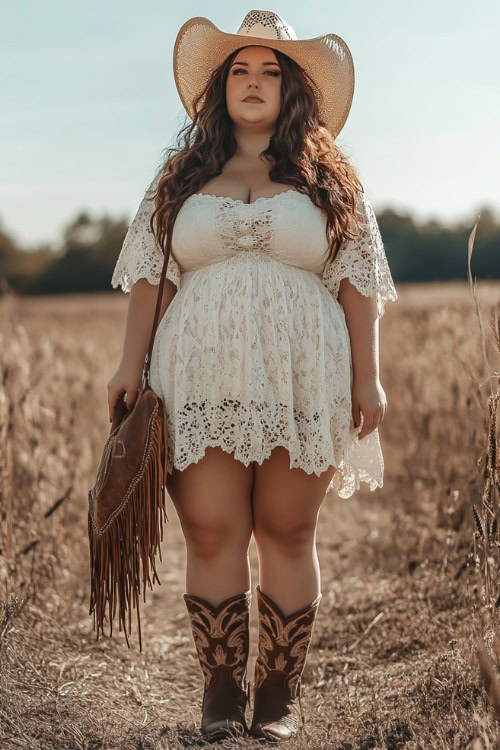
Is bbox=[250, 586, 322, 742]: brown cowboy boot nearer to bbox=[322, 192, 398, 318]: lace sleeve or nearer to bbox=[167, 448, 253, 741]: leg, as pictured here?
bbox=[167, 448, 253, 741]: leg

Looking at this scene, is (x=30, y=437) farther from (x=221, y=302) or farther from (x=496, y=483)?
(x=496, y=483)

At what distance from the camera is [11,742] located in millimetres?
2428

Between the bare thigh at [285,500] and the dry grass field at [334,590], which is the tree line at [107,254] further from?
the bare thigh at [285,500]

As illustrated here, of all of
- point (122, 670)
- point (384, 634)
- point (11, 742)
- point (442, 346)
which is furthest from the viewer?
point (442, 346)

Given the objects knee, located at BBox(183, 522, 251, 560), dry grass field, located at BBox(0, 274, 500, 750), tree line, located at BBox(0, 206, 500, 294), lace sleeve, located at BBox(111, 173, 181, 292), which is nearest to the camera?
dry grass field, located at BBox(0, 274, 500, 750)

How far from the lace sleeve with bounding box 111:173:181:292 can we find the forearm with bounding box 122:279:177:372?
1.2 inches

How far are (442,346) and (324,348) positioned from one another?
10.5 ft

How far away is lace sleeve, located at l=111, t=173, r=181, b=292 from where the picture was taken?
2.77m

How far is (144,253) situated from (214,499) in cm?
76

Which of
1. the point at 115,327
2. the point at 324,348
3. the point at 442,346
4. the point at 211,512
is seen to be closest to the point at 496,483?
the point at 324,348

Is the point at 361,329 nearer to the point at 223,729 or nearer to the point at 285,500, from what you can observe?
the point at 285,500

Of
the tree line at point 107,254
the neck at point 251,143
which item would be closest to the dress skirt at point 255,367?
the neck at point 251,143

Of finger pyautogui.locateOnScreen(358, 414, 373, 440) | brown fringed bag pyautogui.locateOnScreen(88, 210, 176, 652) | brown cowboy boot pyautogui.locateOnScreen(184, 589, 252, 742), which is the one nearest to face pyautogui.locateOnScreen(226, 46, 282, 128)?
brown fringed bag pyautogui.locateOnScreen(88, 210, 176, 652)

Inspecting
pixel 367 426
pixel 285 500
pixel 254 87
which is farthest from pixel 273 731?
pixel 254 87
